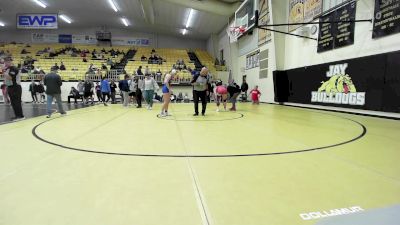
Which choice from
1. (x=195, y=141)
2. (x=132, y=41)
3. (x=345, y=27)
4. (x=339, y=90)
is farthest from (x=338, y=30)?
(x=132, y=41)

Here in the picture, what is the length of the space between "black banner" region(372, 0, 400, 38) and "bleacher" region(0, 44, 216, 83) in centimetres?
1515

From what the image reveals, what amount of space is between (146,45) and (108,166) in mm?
32308

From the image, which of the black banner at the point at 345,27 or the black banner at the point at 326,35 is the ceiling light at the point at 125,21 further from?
the black banner at the point at 345,27

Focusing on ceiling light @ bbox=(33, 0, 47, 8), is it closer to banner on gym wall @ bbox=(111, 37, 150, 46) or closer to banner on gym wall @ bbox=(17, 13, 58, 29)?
banner on gym wall @ bbox=(17, 13, 58, 29)

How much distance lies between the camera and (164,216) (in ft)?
6.33

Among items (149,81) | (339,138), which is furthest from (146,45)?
(339,138)

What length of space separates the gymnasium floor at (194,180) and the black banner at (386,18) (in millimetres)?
5309

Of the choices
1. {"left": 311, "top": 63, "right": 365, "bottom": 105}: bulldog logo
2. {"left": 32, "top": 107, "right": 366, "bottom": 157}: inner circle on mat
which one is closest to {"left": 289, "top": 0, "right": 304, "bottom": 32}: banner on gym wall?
{"left": 311, "top": 63, "right": 365, "bottom": 105}: bulldog logo

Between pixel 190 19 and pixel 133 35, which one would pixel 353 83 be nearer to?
pixel 190 19

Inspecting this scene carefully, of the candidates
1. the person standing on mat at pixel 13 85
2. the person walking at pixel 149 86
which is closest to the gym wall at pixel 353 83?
the person walking at pixel 149 86

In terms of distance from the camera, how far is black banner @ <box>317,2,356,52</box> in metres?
10.2

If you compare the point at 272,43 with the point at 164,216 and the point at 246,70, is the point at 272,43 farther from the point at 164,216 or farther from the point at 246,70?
the point at 164,216

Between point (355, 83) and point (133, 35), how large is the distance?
28832mm

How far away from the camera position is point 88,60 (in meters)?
26.5
